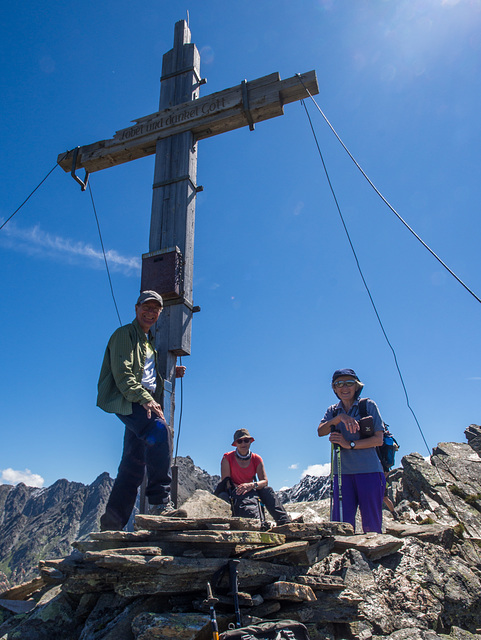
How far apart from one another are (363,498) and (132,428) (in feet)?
9.80

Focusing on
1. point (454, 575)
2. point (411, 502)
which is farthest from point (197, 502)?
point (411, 502)

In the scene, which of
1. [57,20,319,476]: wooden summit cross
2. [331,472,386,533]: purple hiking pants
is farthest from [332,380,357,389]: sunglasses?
[57,20,319,476]: wooden summit cross

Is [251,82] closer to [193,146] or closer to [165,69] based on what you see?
[193,146]

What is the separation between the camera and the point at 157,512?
4.33m

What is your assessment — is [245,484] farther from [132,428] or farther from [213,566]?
[213,566]

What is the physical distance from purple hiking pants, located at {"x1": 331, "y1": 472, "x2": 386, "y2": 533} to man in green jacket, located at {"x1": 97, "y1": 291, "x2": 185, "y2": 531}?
2258 millimetres

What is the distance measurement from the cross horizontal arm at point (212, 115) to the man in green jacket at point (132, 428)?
4.04m

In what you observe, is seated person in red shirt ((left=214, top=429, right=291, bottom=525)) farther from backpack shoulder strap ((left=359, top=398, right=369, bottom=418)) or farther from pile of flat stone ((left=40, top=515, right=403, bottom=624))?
pile of flat stone ((left=40, top=515, right=403, bottom=624))

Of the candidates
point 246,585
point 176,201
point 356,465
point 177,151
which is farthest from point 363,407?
point 177,151

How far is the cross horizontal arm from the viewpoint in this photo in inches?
271

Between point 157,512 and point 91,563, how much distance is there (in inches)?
33.5

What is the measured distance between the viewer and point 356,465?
5344 millimetres

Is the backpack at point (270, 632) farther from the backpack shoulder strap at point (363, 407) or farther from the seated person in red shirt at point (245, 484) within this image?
the backpack shoulder strap at point (363, 407)

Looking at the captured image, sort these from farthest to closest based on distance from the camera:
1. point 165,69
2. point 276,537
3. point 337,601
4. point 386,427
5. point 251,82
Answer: point 165,69 → point 251,82 → point 386,427 → point 276,537 → point 337,601
